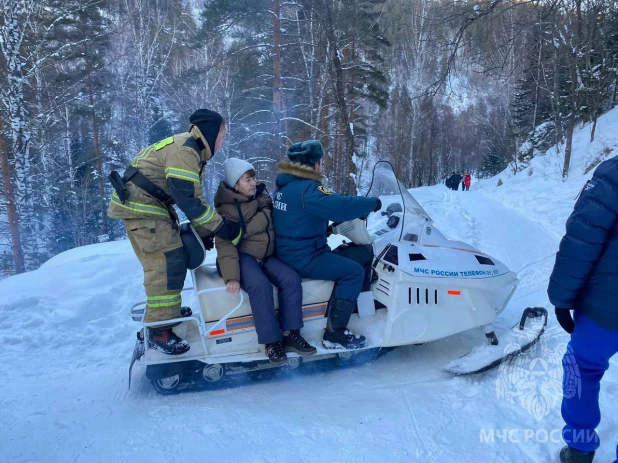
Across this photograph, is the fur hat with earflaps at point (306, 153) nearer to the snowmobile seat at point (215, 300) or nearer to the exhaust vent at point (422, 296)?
the snowmobile seat at point (215, 300)

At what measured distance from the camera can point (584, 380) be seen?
2.16 m

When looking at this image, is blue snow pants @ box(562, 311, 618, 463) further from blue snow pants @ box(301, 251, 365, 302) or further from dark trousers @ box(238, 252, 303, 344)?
dark trousers @ box(238, 252, 303, 344)

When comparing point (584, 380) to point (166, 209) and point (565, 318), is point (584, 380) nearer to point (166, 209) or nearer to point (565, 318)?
point (565, 318)

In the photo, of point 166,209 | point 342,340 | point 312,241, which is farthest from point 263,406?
point 166,209

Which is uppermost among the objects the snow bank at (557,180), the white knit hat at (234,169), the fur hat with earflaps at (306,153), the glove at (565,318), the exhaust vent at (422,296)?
the fur hat with earflaps at (306,153)

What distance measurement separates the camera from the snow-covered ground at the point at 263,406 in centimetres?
255

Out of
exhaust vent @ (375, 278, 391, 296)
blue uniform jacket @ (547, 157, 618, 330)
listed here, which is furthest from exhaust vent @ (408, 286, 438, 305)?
blue uniform jacket @ (547, 157, 618, 330)

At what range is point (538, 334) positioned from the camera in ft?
11.3

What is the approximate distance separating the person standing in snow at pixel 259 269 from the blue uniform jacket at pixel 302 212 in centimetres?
9

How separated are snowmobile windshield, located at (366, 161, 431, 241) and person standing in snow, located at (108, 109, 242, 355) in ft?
4.56

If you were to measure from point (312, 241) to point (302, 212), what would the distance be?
249mm

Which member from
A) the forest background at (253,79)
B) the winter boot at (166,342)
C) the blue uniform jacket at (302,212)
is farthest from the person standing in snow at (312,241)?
the forest background at (253,79)

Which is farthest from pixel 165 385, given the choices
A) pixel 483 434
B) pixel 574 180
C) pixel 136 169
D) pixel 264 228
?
pixel 574 180

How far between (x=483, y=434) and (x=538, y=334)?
47.8 inches
